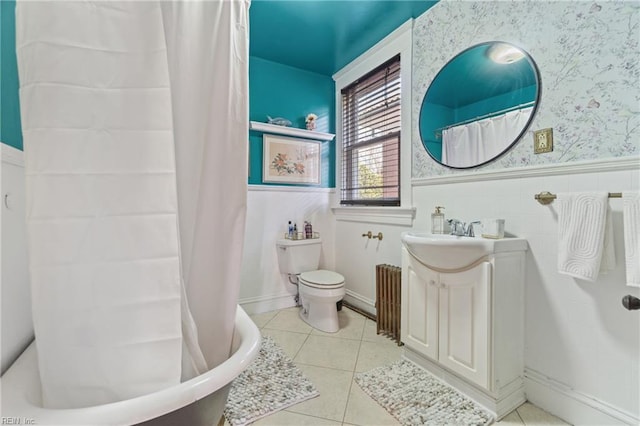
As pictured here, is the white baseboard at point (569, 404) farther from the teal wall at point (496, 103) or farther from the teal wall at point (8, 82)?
the teal wall at point (8, 82)

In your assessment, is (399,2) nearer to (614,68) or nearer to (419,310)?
(614,68)

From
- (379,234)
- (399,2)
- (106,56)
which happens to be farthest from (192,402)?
(399,2)

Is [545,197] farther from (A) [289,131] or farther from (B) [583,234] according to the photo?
(A) [289,131]

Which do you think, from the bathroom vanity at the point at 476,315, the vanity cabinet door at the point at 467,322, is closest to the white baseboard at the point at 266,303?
the bathroom vanity at the point at 476,315

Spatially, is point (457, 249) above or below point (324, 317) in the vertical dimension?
above

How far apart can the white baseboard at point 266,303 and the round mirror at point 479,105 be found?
6.09ft

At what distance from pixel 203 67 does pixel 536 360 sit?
199cm

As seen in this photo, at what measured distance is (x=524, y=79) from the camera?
1.45 meters

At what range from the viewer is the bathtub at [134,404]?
0.50 m

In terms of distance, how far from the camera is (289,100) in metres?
2.65

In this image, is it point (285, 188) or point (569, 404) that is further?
point (285, 188)

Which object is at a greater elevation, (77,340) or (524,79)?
(524,79)

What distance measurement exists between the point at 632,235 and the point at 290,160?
2282 mm

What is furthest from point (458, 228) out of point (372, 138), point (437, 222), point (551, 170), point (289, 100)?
point (289, 100)
